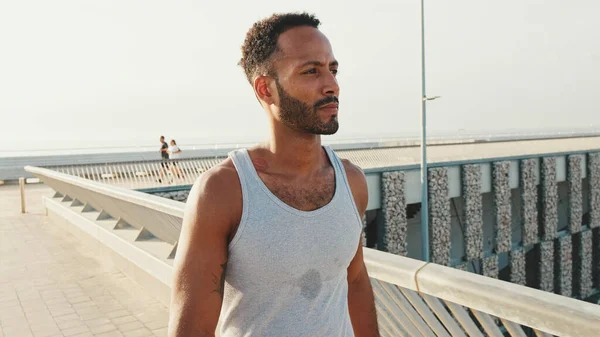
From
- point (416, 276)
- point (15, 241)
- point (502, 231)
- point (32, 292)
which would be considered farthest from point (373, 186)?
point (416, 276)

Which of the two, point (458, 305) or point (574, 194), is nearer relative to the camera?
point (458, 305)

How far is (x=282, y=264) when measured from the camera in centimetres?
144

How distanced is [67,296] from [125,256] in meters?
0.93

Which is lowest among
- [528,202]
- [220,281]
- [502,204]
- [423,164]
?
[528,202]

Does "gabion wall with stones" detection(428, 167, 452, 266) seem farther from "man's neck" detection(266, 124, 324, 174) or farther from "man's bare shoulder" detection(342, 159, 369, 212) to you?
"man's neck" detection(266, 124, 324, 174)

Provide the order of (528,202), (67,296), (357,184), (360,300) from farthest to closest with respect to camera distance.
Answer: (528,202)
(67,296)
(360,300)
(357,184)

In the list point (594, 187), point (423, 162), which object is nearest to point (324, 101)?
point (423, 162)

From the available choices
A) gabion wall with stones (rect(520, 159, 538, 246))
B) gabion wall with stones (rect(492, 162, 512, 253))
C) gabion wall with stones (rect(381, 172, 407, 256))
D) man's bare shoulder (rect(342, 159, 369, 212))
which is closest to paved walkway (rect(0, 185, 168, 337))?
man's bare shoulder (rect(342, 159, 369, 212))

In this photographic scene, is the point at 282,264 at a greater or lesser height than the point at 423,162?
greater

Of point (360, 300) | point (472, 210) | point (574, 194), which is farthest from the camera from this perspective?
point (574, 194)

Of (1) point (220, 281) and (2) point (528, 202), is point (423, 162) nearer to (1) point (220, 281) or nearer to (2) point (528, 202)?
(2) point (528, 202)

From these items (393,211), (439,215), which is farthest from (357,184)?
(439,215)

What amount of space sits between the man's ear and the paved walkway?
4.23 m

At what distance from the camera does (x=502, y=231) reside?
23641mm
